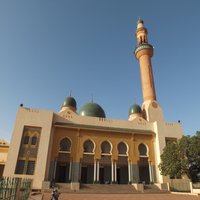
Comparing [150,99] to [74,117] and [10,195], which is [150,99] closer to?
[74,117]

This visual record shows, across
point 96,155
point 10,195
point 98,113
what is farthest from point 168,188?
point 10,195

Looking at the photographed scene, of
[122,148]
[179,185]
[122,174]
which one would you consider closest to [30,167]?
[122,148]

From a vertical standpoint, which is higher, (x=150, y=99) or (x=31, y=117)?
(x=150, y=99)

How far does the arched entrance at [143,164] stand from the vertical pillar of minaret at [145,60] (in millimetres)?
9082

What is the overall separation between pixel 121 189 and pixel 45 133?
1193cm

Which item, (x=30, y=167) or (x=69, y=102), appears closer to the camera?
(x=30, y=167)

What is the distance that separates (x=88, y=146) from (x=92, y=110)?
32.1 ft

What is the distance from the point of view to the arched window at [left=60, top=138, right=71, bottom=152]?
25.4m

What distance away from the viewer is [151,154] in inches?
1077

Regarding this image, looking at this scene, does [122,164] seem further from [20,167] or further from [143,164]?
[20,167]

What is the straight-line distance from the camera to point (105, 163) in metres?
25.8

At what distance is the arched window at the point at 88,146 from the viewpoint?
26.0m

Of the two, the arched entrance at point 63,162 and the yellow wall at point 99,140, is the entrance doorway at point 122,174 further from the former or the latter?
the arched entrance at point 63,162

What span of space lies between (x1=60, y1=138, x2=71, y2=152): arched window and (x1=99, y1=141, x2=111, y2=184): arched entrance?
4.70 meters
